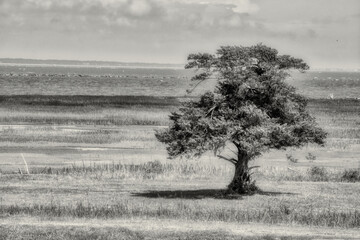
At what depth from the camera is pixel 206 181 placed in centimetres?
3466

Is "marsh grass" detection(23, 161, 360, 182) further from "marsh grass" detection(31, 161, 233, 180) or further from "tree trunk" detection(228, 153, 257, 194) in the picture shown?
"tree trunk" detection(228, 153, 257, 194)

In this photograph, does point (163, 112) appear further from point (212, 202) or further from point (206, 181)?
point (212, 202)

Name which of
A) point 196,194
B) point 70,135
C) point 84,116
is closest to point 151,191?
point 196,194

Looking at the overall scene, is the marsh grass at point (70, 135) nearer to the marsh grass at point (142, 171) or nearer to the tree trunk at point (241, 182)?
the marsh grass at point (142, 171)

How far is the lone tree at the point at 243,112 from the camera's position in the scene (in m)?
27.5

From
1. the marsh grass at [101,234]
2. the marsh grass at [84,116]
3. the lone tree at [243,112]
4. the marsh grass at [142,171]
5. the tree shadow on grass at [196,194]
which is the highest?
the lone tree at [243,112]

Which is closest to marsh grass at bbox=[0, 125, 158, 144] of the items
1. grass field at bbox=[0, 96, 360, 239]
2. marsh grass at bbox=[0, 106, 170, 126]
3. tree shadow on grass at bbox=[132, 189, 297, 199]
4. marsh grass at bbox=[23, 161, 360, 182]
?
grass field at bbox=[0, 96, 360, 239]

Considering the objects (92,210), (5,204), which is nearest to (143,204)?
(92,210)

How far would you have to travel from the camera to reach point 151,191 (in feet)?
101

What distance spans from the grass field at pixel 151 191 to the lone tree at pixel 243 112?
140 centimetres

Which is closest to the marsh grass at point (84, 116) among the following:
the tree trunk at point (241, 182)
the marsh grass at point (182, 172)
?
the marsh grass at point (182, 172)

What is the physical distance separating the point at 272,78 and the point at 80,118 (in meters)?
43.6

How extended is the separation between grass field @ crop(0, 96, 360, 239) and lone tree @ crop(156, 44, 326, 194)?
1.40 metres

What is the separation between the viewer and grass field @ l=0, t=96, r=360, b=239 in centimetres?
2269
